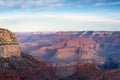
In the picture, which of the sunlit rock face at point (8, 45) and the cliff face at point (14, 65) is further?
the sunlit rock face at point (8, 45)

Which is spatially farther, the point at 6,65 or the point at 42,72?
the point at 42,72

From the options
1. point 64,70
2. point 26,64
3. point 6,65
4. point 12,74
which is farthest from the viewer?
point 64,70

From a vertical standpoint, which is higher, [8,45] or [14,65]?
[8,45]

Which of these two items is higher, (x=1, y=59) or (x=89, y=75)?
(x=1, y=59)

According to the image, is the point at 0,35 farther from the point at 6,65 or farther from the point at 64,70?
the point at 64,70

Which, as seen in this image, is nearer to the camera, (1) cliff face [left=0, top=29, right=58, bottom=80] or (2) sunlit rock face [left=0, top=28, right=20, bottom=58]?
(1) cliff face [left=0, top=29, right=58, bottom=80]

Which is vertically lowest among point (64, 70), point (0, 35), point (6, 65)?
point (64, 70)

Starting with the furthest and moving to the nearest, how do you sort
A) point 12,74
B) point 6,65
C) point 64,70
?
point 64,70 → point 6,65 → point 12,74

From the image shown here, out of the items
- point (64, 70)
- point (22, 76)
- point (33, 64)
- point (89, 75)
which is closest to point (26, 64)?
point (33, 64)
